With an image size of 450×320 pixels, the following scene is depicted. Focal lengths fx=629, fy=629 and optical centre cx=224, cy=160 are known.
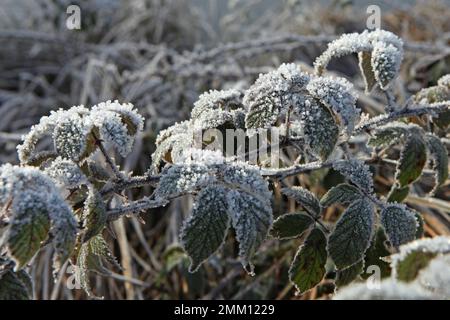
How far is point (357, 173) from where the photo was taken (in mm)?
1026

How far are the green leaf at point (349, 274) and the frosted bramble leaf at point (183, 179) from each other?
1.08 feet

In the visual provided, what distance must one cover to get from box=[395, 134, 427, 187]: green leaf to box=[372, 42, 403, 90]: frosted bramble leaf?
0.10 m

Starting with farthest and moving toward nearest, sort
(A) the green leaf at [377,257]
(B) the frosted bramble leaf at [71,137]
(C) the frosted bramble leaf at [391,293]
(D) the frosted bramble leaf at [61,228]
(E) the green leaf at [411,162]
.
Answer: (A) the green leaf at [377,257], (E) the green leaf at [411,162], (B) the frosted bramble leaf at [71,137], (D) the frosted bramble leaf at [61,228], (C) the frosted bramble leaf at [391,293]

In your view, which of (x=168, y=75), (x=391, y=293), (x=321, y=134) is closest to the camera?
(x=391, y=293)

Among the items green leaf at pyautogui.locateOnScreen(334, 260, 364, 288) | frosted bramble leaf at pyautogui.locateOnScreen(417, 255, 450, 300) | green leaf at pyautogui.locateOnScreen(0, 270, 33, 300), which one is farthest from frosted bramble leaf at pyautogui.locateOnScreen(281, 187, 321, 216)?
green leaf at pyautogui.locateOnScreen(0, 270, 33, 300)

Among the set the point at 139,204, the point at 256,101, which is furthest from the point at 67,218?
the point at 256,101

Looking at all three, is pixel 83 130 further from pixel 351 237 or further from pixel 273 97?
pixel 351 237

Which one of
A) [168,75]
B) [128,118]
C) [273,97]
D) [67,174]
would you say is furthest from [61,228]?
[168,75]

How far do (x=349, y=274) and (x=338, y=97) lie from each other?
1.04 feet

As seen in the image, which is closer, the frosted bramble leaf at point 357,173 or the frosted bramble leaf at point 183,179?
the frosted bramble leaf at point 183,179

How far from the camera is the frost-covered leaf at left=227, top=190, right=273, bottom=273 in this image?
2.64 feet

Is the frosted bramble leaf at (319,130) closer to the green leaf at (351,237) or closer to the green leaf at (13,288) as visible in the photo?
the green leaf at (351,237)

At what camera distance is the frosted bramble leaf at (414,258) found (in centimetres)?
72

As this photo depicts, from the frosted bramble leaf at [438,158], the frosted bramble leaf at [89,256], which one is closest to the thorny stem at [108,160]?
the frosted bramble leaf at [89,256]
